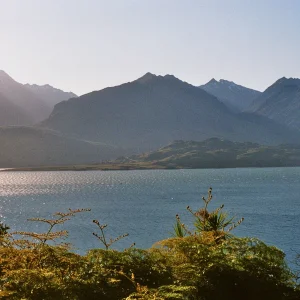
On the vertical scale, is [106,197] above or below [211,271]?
below

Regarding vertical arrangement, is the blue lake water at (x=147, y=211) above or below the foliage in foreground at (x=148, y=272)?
below

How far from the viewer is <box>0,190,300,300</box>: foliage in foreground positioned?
805 centimetres

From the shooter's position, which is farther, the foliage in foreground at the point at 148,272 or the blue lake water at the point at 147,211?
the blue lake water at the point at 147,211

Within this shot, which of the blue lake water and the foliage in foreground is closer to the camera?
the foliage in foreground

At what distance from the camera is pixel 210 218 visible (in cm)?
1789

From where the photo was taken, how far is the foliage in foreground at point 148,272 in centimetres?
805

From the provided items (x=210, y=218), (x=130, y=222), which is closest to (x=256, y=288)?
(x=210, y=218)

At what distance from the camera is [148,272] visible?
31.7 feet

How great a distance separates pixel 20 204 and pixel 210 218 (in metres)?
138

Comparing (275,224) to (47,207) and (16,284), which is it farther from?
(16,284)

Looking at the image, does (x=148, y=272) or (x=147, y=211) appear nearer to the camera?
(x=148, y=272)

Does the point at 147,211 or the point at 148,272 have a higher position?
the point at 148,272

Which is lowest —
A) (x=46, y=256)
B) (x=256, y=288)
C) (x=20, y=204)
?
(x=20, y=204)

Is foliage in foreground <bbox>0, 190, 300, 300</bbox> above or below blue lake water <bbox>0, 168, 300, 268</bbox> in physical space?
above
